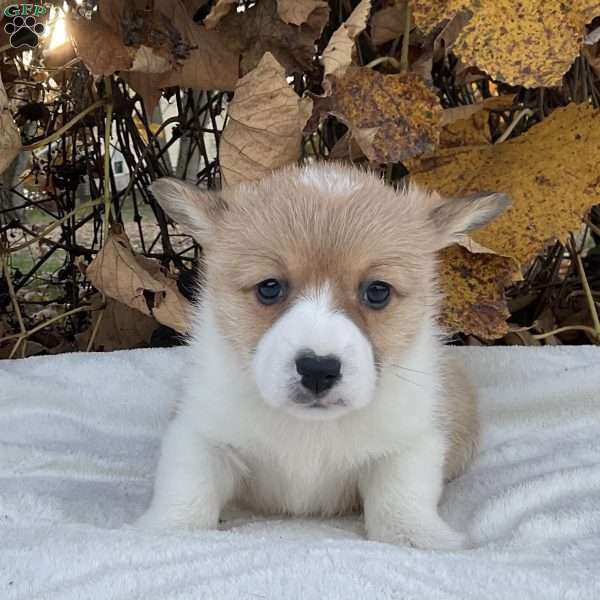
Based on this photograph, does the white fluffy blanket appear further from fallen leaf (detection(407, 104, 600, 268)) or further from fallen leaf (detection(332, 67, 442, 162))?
fallen leaf (detection(332, 67, 442, 162))

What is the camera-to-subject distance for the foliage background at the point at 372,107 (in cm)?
216

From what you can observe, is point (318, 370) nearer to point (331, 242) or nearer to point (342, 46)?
point (331, 242)

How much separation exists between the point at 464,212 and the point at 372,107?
0.39m

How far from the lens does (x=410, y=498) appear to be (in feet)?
6.32

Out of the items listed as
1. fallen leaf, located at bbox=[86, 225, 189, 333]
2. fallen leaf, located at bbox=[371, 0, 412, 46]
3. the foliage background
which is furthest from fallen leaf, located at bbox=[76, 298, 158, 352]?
fallen leaf, located at bbox=[371, 0, 412, 46]

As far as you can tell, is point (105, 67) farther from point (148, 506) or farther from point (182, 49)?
point (148, 506)

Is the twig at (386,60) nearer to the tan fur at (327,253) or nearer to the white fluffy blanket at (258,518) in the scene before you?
the tan fur at (327,253)

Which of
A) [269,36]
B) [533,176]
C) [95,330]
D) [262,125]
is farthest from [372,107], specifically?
[95,330]

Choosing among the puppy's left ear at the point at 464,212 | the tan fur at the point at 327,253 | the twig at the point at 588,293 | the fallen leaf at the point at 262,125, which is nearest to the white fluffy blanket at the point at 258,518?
the twig at the point at 588,293

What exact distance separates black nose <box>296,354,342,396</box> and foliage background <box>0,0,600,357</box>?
2.54 ft

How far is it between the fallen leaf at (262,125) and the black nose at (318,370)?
2.69 feet

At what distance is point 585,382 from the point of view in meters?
2.62

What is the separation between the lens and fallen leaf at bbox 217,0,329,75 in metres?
2.40

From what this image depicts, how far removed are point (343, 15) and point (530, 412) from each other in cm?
131
